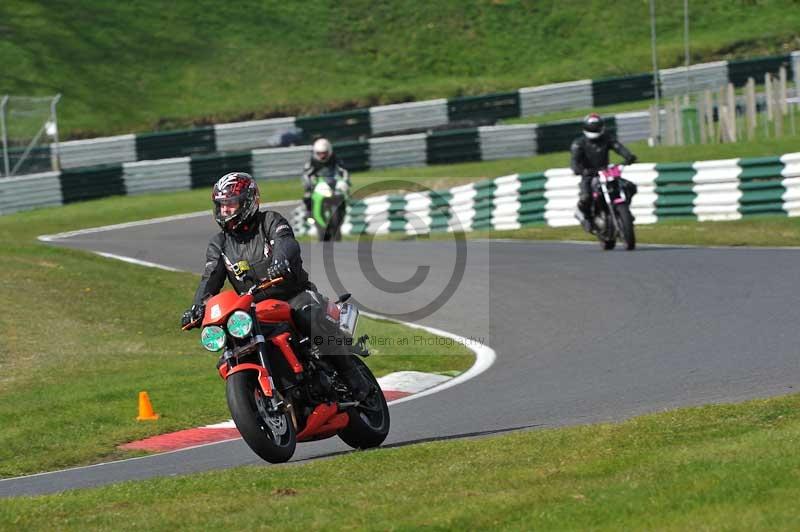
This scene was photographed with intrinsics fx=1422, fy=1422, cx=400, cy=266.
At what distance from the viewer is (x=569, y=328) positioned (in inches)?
535

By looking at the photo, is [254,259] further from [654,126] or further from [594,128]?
[654,126]

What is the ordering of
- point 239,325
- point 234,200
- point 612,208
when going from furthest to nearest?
point 612,208 < point 234,200 < point 239,325

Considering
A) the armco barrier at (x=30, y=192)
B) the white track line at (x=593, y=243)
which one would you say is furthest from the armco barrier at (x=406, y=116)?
the white track line at (x=593, y=243)

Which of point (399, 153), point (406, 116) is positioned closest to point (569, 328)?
point (399, 153)

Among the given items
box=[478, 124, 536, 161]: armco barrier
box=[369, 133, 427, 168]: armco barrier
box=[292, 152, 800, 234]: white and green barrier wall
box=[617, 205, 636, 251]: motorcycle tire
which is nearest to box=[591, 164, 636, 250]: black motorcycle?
box=[617, 205, 636, 251]: motorcycle tire

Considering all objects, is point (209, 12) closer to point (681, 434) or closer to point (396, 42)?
point (396, 42)

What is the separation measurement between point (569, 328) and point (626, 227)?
5285 millimetres

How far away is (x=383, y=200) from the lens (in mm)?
27766

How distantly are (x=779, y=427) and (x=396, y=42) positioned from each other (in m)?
39.4

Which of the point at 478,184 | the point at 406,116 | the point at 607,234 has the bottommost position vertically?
the point at 607,234

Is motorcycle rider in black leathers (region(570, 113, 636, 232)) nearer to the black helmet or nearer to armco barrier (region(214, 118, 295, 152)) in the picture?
the black helmet

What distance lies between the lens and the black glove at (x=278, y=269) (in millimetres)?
8164

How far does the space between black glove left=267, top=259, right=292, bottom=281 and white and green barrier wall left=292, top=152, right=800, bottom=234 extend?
1396 cm

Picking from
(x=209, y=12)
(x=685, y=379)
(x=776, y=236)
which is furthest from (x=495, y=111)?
(x=685, y=379)
